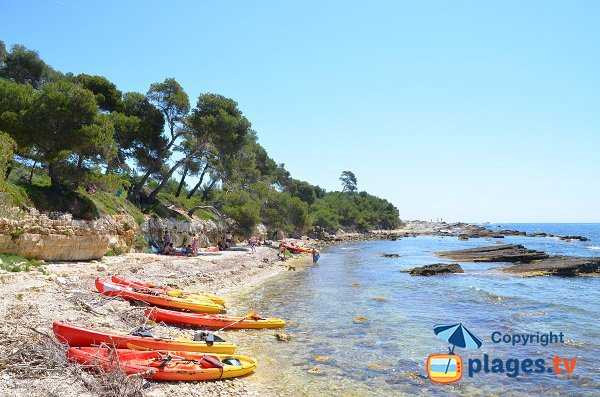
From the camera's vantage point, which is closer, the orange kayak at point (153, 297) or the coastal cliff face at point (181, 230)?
the orange kayak at point (153, 297)

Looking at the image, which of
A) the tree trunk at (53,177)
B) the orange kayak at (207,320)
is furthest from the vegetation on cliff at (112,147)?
the orange kayak at (207,320)

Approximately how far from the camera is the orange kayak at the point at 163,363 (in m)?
7.36

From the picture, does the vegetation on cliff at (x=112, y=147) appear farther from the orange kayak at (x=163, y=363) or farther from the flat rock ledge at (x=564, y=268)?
the flat rock ledge at (x=564, y=268)

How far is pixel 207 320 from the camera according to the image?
41.0 feet

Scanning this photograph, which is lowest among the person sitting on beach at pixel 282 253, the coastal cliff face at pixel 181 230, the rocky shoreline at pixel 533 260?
the person sitting on beach at pixel 282 253

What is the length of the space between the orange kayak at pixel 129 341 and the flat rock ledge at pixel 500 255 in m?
33.9

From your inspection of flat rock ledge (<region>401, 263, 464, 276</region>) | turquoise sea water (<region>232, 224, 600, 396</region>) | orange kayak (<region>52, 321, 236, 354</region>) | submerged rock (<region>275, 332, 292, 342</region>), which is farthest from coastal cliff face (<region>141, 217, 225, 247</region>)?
orange kayak (<region>52, 321, 236, 354</region>)

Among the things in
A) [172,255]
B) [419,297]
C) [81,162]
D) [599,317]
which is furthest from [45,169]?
[599,317]

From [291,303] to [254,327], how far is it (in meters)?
4.38

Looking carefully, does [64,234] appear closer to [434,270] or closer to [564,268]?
[434,270]

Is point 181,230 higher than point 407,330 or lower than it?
higher

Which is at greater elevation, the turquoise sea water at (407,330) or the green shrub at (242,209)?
the green shrub at (242,209)

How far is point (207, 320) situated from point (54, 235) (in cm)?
926

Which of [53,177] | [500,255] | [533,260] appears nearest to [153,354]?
[53,177]
